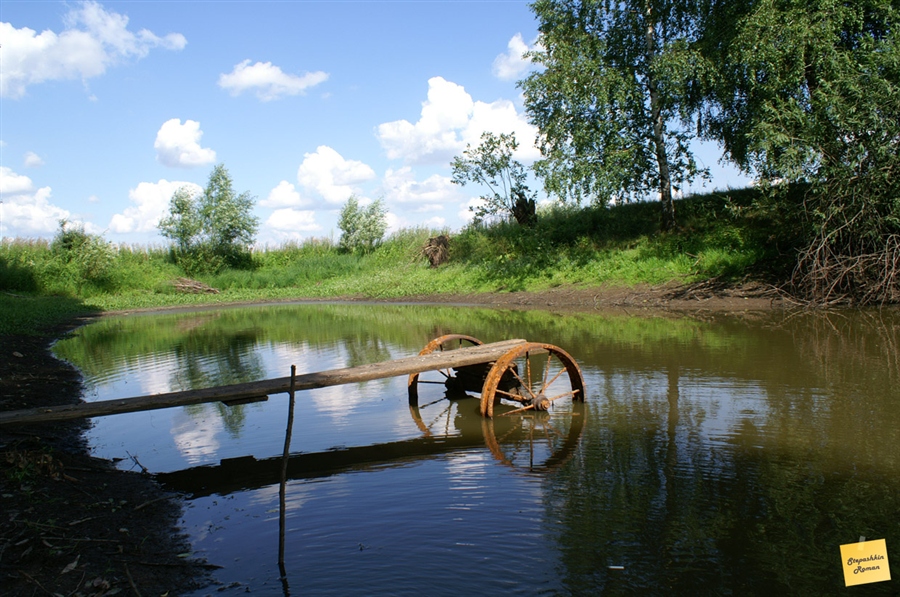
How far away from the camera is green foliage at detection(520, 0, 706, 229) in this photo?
24.7 meters

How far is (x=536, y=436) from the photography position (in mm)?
8500

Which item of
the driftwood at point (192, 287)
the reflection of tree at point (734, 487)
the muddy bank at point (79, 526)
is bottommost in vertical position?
the reflection of tree at point (734, 487)

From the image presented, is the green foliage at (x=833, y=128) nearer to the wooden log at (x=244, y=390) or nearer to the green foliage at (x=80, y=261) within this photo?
the wooden log at (x=244, y=390)

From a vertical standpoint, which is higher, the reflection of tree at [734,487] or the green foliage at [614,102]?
the green foliage at [614,102]

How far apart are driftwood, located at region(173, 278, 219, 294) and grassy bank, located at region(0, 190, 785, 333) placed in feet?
1.74

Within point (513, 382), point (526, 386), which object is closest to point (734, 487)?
point (526, 386)

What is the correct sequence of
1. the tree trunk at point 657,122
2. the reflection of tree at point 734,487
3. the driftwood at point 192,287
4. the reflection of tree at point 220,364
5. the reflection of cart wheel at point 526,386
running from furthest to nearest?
the driftwood at point 192,287
the tree trunk at point 657,122
the reflection of tree at point 220,364
the reflection of cart wheel at point 526,386
the reflection of tree at point 734,487

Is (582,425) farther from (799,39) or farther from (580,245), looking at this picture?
(580,245)

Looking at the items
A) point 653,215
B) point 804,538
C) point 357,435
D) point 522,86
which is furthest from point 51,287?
point 804,538

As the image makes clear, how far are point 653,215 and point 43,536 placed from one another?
26500mm

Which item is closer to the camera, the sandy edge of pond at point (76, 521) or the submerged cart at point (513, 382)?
the sandy edge of pond at point (76, 521)

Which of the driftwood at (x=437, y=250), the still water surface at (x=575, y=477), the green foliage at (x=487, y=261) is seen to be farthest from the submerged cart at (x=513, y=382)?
the driftwood at (x=437, y=250)

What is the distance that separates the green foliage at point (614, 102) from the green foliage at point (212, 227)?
2487cm

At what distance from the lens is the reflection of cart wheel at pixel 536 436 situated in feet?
24.8
